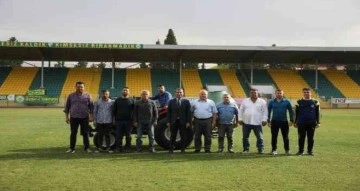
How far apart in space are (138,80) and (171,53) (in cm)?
595

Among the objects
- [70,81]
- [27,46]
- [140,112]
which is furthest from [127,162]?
[70,81]

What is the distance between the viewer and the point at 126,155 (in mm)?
11227

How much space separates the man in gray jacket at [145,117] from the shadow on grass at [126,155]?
43cm

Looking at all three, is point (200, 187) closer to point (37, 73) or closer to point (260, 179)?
point (260, 179)

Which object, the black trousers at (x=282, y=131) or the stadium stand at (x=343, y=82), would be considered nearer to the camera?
the black trousers at (x=282, y=131)

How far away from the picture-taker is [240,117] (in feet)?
41.0

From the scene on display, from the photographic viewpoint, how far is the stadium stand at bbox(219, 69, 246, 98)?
1837 inches

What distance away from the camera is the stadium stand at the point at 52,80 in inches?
1795

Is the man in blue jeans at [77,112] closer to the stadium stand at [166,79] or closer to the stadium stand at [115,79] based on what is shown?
the stadium stand at [115,79]


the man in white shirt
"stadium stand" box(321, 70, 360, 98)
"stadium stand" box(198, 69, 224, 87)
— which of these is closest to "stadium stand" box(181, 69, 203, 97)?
"stadium stand" box(198, 69, 224, 87)

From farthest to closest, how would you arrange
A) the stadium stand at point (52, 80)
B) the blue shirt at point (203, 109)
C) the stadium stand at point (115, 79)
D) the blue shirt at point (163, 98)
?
the stadium stand at point (115, 79)
the stadium stand at point (52, 80)
the blue shirt at point (163, 98)
the blue shirt at point (203, 109)

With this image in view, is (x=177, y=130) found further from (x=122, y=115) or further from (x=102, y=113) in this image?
(x=102, y=113)

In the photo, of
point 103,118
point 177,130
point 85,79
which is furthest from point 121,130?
point 85,79

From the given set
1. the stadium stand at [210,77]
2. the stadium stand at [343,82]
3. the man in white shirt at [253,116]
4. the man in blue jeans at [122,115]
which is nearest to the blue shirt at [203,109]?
the man in white shirt at [253,116]
